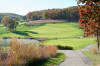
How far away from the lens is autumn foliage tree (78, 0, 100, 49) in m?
18.6

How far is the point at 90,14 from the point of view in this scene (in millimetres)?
19484

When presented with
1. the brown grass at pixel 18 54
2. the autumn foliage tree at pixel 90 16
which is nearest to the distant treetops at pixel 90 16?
the autumn foliage tree at pixel 90 16

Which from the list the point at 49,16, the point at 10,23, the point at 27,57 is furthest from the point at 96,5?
the point at 49,16

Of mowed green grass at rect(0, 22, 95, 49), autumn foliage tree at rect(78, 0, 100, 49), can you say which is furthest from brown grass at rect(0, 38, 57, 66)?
mowed green grass at rect(0, 22, 95, 49)

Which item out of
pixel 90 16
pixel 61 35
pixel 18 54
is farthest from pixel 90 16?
pixel 61 35

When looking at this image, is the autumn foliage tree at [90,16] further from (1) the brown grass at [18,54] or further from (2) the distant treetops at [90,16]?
(1) the brown grass at [18,54]

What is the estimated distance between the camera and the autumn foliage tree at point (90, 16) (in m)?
18.6

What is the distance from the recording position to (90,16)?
770 inches

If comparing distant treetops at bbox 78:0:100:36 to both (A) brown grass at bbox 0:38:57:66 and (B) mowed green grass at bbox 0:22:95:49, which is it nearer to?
(A) brown grass at bbox 0:38:57:66

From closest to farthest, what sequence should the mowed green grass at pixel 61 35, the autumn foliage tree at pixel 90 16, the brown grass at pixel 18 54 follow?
the brown grass at pixel 18 54, the autumn foliage tree at pixel 90 16, the mowed green grass at pixel 61 35

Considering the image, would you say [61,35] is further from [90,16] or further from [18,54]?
[18,54]

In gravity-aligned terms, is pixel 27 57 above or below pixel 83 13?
below

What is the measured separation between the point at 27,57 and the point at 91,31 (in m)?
11.3

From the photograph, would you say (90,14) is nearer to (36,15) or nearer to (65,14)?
(65,14)
